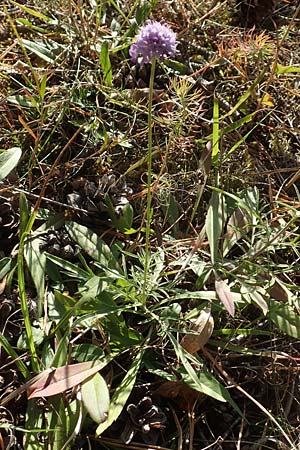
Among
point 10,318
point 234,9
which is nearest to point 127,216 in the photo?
point 10,318

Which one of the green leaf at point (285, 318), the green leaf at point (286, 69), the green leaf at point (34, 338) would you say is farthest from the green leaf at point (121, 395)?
the green leaf at point (286, 69)

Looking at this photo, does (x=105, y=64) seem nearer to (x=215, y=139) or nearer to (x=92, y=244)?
(x=215, y=139)

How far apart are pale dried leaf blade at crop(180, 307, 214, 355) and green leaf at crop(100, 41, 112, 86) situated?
62cm

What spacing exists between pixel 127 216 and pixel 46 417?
0.45 meters

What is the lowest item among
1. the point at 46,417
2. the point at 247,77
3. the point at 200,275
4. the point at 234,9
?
the point at 46,417

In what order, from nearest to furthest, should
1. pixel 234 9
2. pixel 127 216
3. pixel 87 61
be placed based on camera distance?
1. pixel 127 216
2. pixel 87 61
3. pixel 234 9

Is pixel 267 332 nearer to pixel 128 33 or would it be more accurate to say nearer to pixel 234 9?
pixel 128 33

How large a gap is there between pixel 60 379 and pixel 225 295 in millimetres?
338

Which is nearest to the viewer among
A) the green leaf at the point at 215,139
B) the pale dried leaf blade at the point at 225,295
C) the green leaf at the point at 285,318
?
the pale dried leaf blade at the point at 225,295

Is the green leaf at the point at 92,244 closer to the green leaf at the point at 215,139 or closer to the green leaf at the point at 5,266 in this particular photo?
the green leaf at the point at 5,266

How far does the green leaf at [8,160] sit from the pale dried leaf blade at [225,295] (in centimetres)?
48

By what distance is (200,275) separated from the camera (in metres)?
1.37

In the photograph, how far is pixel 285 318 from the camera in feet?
4.48

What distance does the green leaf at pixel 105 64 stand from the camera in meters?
1.59
